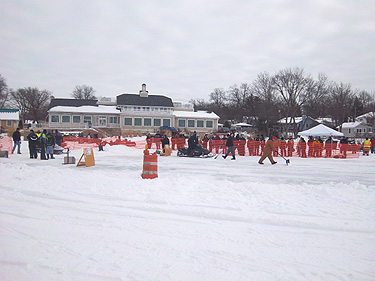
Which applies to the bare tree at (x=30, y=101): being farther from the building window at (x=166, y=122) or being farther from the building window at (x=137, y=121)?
the building window at (x=166, y=122)

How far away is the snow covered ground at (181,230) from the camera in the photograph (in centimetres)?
383

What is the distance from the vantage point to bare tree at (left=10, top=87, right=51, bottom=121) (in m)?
77.2

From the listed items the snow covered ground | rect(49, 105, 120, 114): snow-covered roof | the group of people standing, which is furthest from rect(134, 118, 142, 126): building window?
the snow covered ground

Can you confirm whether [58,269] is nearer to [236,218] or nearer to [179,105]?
[236,218]

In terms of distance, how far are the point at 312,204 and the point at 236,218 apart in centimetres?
230

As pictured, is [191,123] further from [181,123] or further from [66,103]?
[66,103]

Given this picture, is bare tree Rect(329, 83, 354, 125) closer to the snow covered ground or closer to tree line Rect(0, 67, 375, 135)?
tree line Rect(0, 67, 375, 135)

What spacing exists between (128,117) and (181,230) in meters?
50.0

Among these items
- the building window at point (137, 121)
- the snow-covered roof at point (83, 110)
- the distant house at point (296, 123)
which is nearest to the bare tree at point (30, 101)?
the snow-covered roof at point (83, 110)

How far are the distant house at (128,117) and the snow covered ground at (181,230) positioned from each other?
1758 inches

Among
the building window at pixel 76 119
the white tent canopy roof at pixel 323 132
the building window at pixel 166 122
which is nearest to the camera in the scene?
the white tent canopy roof at pixel 323 132

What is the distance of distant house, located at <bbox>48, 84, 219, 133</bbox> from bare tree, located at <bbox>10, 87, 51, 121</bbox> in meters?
23.6

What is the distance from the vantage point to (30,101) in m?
77.8

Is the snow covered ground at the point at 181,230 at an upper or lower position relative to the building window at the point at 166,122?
lower
